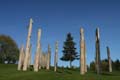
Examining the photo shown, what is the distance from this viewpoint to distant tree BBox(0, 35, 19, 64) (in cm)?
9606

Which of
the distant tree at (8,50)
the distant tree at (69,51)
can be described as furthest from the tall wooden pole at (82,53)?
the distant tree at (8,50)

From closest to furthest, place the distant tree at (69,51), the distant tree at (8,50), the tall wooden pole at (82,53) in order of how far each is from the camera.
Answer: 1. the tall wooden pole at (82,53)
2. the distant tree at (69,51)
3. the distant tree at (8,50)

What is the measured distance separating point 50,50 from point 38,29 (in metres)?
15.4

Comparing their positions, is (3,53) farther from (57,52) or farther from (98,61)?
(98,61)

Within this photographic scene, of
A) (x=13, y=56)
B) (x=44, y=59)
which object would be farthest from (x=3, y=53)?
(x=44, y=59)

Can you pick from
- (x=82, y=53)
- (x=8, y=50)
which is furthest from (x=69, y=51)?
(x=82, y=53)

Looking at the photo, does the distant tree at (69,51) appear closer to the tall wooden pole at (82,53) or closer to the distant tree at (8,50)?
the distant tree at (8,50)

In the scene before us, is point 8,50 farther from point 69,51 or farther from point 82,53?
point 82,53

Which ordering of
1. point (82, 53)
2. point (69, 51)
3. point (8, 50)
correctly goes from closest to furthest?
point (82, 53)
point (69, 51)
point (8, 50)

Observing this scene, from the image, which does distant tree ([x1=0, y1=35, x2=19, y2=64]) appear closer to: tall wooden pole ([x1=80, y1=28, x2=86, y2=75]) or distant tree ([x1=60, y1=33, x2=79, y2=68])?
distant tree ([x1=60, y1=33, x2=79, y2=68])

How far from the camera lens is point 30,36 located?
4591 centimetres

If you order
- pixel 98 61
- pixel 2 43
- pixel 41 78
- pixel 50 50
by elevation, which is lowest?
pixel 41 78

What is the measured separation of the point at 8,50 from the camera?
317ft

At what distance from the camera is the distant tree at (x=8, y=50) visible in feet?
315
